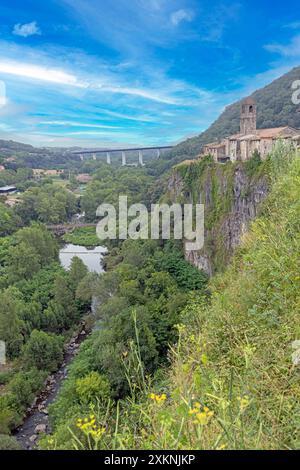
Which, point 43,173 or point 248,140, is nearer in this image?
point 248,140

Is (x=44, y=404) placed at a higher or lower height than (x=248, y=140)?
lower

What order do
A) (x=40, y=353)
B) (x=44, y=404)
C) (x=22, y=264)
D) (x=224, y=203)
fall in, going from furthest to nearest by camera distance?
1. (x=22, y=264)
2. (x=224, y=203)
3. (x=40, y=353)
4. (x=44, y=404)

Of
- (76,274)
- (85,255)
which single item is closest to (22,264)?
(76,274)

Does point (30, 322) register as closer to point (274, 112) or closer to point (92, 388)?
point (92, 388)

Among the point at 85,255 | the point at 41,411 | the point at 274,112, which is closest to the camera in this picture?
the point at 41,411

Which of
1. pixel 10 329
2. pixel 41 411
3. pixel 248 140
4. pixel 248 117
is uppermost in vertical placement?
pixel 248 117
